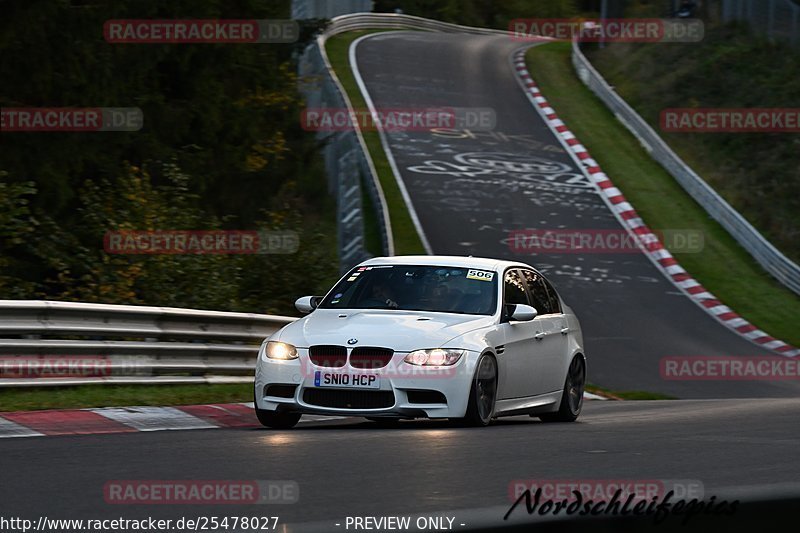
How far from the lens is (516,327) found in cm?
1179

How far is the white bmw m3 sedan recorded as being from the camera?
34.4ft

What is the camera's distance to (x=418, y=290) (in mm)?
11742

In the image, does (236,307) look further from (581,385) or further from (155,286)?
(581,385)

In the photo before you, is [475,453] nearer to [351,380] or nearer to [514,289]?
[351,380]

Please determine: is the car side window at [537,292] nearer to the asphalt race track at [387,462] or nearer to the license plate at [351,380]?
the asphalt race track at [387,462]

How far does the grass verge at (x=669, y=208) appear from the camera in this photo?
2705 centimetres

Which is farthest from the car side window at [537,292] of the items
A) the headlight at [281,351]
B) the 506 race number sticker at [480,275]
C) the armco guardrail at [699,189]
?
the armco guardrail at [699,189]

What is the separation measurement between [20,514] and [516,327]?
631 cm

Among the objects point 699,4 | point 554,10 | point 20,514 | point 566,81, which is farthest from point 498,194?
point 554,10

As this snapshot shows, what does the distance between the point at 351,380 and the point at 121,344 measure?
132 inches

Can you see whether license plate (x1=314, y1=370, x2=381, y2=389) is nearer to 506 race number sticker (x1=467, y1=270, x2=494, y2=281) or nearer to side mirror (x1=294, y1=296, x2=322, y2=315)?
side mirror (x1=294, y1=296, x2=322, y2=315)

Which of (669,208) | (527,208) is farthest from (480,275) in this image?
(669,208)

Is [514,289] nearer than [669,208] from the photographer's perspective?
Yes

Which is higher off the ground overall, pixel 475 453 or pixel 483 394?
pixel 475 453
